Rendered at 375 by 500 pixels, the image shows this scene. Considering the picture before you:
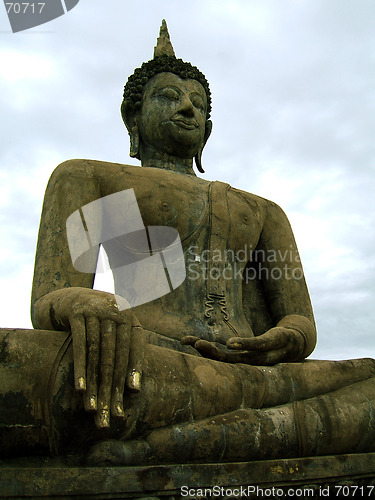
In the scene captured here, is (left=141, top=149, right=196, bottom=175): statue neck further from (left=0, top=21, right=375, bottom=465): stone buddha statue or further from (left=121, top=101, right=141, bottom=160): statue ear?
(left=121, top=101, right=141, bottom=160): statue ear

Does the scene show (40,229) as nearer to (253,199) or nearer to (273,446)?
(253,199)

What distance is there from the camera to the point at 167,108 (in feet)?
19.3

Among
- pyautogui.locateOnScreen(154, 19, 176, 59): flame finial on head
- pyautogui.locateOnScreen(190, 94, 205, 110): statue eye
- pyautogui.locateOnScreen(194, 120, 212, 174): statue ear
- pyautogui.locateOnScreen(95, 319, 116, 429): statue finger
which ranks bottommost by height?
pyautogui.locateOnScreen(95, 319, 116, 429): statue finger

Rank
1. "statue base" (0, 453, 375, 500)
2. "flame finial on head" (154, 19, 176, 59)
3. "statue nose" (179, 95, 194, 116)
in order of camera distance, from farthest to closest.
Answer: "flame finial on head" (154, 19, 176, 59)
"statue nose" (179, 95, 194, 116)
"statue base" (0, 453, 375, 500)

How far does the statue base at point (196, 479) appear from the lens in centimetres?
331

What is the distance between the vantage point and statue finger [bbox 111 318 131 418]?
3451mm

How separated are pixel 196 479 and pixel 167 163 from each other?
318 cm

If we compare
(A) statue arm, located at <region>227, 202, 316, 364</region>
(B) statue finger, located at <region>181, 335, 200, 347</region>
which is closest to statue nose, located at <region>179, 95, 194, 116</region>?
(A) statue arm, located at <region>227, 202, 316, 364</region>

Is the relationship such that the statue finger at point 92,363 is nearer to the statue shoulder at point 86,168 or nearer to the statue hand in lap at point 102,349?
the statue hand in lap at point 102,349

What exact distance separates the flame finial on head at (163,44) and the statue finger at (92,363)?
363 centimetres

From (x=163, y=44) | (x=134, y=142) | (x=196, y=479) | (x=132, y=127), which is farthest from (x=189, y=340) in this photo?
(x=163, y=44)

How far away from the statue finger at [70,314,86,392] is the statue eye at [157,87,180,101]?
2908mm

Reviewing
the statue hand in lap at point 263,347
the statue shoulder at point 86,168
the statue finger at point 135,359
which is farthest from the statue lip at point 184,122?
the statue finger at point 135,359

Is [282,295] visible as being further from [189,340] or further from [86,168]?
[86,168]
